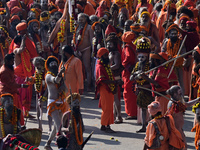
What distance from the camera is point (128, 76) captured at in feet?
42.9

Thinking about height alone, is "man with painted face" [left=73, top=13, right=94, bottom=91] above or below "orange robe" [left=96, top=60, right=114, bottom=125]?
above

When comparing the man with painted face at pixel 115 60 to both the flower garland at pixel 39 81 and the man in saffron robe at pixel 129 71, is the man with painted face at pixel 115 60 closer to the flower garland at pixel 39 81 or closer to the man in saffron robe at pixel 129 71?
the man in saffron robe at pixel 129 71

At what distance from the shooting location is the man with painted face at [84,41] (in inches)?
596

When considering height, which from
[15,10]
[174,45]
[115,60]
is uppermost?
[15,10]

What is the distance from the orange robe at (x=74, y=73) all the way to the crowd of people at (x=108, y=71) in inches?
0.8

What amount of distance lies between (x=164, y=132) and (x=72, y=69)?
3639 millimetres

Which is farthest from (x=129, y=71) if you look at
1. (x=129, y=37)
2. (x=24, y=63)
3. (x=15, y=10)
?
(x=15, y=10)

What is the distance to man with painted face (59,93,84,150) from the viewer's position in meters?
9.73

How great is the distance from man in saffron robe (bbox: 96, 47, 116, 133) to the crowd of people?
2cm

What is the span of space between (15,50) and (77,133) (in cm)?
440

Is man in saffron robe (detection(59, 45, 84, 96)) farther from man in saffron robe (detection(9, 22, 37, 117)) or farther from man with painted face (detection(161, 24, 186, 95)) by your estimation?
man with painted face (detection(161, 24, 186, 95))

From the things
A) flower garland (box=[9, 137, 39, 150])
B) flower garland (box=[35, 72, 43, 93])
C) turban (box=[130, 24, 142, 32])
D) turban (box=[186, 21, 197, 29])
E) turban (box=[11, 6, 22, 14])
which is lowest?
flower garland (box=[9, 137, 39, 150])

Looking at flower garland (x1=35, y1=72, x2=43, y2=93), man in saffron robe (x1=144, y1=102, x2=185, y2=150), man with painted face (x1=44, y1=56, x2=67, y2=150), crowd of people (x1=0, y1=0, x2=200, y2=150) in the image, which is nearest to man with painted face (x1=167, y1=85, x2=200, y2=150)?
crowd of people (x1=0, y1=0, x2=200, y2=150)

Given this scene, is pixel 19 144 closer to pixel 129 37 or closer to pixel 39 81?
pixel 39 81
